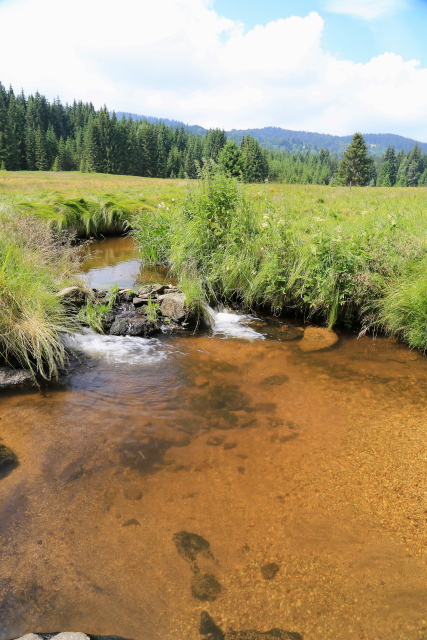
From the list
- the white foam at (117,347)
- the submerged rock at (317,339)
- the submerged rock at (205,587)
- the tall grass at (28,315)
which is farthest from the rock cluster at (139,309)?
the submerged rock at (205,587)

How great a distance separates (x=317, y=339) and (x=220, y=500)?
4396 millimetres

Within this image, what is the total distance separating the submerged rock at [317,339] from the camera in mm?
6898

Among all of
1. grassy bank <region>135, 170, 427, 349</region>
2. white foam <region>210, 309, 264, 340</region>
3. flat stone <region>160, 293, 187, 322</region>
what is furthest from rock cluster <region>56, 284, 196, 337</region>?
white foam <region>210, 309, 264, 340</region>

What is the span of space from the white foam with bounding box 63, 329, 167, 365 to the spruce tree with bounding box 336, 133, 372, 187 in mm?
79121

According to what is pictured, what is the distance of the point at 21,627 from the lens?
8.18ft

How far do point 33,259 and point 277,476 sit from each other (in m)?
5.67

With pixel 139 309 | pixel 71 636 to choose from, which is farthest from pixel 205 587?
pixel 139 309

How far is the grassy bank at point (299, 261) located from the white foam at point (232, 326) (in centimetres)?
46

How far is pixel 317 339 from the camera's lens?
23.6 ft

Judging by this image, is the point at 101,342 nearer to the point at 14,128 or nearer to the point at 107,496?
the point at 107,496

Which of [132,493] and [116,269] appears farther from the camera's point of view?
[116,269]

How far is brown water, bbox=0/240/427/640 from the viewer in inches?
103

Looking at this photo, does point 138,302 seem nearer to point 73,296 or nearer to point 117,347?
point 73,296

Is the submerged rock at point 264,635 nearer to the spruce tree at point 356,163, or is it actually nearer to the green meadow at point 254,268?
the green meadow at point 254,268
